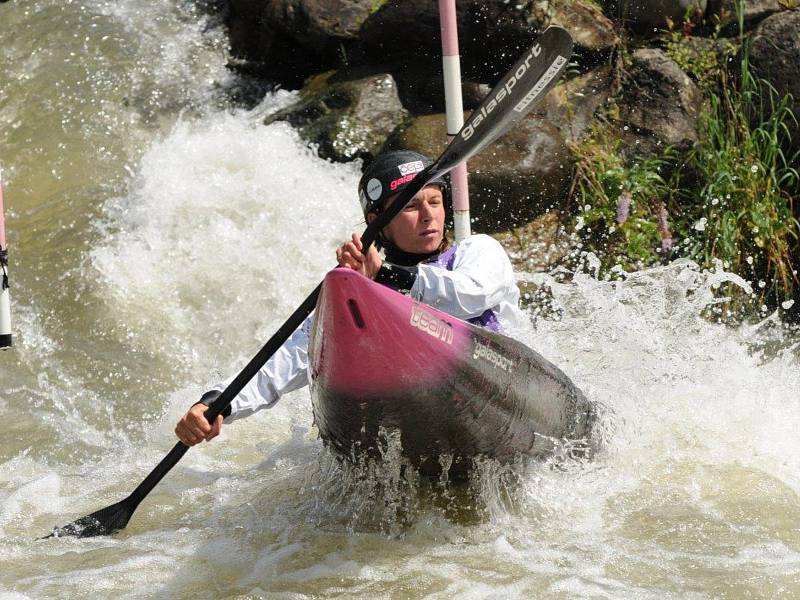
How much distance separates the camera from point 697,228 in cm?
600

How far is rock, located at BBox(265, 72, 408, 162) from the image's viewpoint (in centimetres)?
684

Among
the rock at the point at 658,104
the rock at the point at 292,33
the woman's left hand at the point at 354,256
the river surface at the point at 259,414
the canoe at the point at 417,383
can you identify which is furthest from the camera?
the rock at the point at 292,33

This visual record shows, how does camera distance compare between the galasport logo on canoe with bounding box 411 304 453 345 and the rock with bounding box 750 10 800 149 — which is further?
the rock with bounding box 750 10 800 149

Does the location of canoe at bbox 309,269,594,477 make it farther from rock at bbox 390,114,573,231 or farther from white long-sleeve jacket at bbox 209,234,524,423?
rock at bbox 390,114,573,231

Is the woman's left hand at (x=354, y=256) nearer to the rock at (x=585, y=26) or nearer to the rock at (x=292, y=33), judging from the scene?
the rock at (x=585, y=26)

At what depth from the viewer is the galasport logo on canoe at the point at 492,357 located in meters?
3.28

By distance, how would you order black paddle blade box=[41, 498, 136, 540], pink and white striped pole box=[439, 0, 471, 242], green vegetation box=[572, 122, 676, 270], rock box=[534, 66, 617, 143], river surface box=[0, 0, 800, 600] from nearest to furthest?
1. river surface box=[0, 0, 800, 600]
2. black paddle blade box=[41, 498, 136, 540]
3. pink and white striped pole box=[439, 0, 471, 242]
4. green vegetation box=[572, 122, 676, 270]
5. rock box=[534, 66, 617, 143]

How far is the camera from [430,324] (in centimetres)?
314

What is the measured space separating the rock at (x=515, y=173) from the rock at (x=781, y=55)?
1.27 metres

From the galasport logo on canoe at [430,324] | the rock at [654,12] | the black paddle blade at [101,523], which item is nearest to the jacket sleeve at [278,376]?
the black paddle blade at [101,523]

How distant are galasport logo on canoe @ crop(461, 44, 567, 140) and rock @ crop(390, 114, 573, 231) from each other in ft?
9.80

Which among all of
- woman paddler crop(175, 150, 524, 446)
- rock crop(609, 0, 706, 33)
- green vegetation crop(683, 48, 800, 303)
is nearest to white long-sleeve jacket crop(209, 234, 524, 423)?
woman paddler crop(175, 150, 524, 446)

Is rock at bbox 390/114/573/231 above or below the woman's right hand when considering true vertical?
above

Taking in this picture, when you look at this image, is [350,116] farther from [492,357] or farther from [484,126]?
[492,357]
